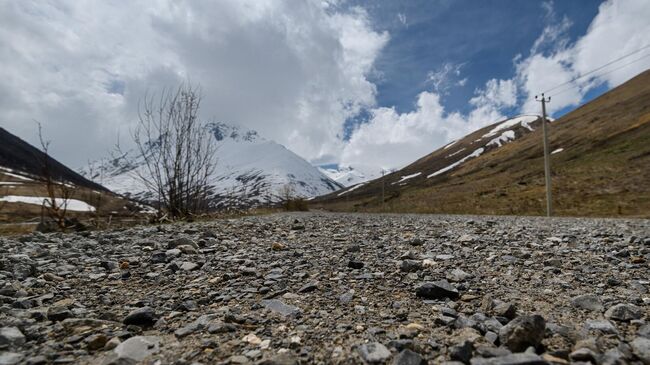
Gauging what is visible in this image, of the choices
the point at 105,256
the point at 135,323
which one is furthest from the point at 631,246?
the point at 105,256

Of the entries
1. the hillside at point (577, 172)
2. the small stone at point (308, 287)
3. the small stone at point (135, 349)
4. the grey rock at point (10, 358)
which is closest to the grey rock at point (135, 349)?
the small stone at point (135, 349)

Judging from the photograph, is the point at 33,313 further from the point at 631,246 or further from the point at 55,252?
the point at 631,246

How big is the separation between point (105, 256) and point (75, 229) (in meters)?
6.09

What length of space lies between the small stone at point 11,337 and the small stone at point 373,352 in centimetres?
246

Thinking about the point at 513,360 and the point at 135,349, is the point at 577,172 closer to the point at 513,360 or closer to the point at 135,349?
the point at 513,360

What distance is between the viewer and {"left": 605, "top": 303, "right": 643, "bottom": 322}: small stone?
2854 millimetres

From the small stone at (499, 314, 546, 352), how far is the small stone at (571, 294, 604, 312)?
53.4 inches

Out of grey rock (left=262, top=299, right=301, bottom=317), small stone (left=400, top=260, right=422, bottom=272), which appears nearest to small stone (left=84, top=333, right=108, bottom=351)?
grey rock (left=262, top=299, right=301, bottom=317)

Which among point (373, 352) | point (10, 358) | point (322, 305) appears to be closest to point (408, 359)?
point (373, 352)

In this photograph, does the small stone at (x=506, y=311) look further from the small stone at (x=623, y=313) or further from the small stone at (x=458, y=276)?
the small stone at (x=458, y=276)

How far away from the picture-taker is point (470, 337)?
2506 millimetres

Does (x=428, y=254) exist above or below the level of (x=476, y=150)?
below

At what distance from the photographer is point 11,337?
7.48 feet

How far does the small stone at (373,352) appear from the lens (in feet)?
7.16
